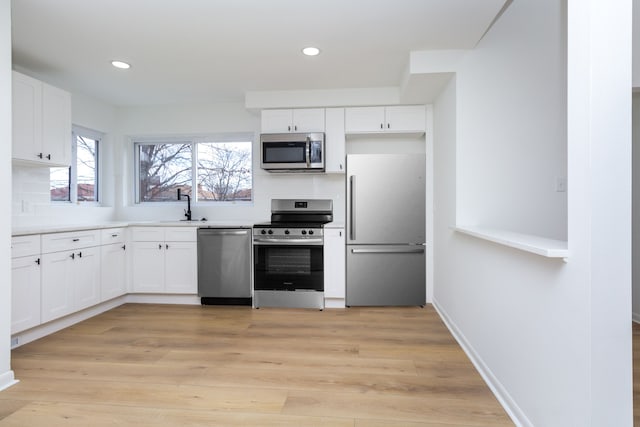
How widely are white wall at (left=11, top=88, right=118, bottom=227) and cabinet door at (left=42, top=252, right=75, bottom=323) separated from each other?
0.59 m

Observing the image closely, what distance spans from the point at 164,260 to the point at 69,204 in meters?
1.15

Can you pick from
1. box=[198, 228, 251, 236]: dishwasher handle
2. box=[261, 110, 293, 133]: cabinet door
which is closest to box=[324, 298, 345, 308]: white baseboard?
box=[198, 228, 251, 236]: dishwasher handle

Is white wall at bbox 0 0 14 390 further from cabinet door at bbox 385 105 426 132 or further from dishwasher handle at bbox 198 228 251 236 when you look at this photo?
cabinet door at bbox 385 105 426 132

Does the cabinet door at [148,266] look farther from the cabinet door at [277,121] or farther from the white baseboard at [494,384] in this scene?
the white baseboard at [494,384]

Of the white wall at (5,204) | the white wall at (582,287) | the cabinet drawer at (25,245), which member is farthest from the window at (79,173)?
the white wall at (582,287)

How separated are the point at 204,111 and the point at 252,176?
98 cm

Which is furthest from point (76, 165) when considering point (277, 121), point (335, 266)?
point (335, 266)

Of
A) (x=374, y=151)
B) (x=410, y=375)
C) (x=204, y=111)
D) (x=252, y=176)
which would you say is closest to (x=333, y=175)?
(x=374, y=151)

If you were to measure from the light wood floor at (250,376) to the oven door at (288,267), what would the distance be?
45 centimetres

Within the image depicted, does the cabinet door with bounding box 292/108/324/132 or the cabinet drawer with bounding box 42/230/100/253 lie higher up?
the cabinet door with bounding box 292/108/324/132

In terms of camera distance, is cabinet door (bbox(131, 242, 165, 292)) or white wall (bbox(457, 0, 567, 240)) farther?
cabinet door (bbox(131, 242, 165, 292))

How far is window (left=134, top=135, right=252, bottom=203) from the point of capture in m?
4.46

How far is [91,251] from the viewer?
10.9ft

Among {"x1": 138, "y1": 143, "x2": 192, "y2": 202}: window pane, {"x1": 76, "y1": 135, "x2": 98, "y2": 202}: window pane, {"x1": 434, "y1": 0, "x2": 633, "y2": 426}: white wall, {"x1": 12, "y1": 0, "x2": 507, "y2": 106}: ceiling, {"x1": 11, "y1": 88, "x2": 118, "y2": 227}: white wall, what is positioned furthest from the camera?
{"x1": 138, "y1": 143, "x2": 192, "y2": 202}: window pane
